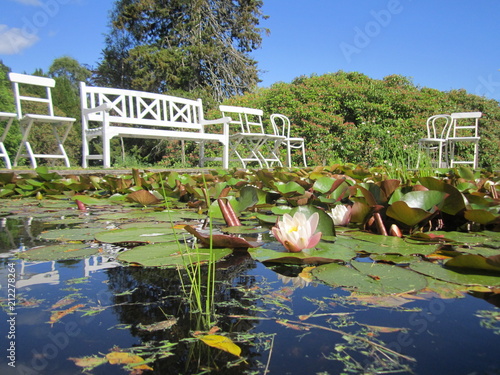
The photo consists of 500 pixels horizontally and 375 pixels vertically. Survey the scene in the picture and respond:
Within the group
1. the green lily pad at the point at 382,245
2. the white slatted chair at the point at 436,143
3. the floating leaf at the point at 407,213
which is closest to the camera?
the green lily pad at the point at 382,245

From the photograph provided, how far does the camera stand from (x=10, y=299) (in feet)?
1.83

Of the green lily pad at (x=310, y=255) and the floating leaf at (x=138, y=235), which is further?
the floating leaf at (x=138, y=235)

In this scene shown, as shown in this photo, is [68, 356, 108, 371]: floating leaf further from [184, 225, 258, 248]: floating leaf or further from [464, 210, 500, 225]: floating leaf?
[464, 210, 500, 225]: floating leaf

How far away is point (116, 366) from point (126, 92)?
490 centimetres

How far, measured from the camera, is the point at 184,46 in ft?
37.2

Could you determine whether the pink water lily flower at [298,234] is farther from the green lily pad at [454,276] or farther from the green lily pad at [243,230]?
the green lily pad at [243,230]

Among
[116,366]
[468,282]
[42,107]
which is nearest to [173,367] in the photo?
[116,366]

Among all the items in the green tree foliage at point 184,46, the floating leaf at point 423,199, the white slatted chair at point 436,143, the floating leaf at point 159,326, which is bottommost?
the floating leaf at point 159,326

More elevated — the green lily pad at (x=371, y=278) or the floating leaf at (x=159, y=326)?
the green lily pad at (x=371, y=278)

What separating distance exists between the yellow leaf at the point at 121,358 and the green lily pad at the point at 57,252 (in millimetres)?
492

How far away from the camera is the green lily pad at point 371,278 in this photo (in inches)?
22.6

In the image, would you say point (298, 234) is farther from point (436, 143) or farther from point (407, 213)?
point (436, 143)

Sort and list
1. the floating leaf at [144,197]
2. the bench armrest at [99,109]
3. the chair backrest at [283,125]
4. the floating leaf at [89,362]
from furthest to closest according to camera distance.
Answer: the chair backrest at [283,125] < the bench armrest at [99,109] < the floating leaf at [144,197] < the floating leaf at [89,362]

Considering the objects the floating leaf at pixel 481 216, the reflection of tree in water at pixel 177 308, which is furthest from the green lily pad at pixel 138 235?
the floating leaf at pixel 481 216
